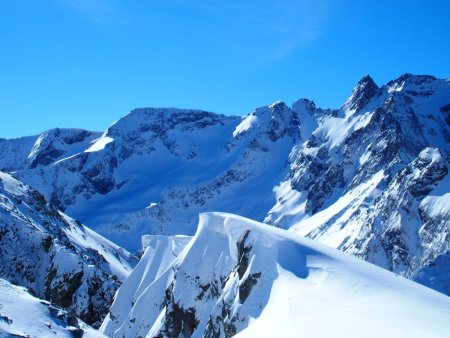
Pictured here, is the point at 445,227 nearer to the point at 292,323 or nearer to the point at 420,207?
the point at 420,207

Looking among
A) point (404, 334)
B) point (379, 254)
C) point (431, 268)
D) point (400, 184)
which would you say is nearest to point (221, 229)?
point (404, 334)

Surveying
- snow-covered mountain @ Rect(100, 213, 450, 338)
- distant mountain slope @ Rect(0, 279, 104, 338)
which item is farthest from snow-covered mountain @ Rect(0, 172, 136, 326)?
distant mountain slope @ Rect(0, 279, 104, 338)

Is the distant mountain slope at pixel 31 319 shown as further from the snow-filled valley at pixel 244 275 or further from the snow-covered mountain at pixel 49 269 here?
the snow-covered mountain at pixel 49 269

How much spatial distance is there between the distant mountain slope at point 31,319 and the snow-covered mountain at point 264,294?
12189 mm

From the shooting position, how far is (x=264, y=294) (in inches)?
1788

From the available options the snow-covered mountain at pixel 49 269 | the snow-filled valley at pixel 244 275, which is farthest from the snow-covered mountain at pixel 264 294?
the snow-covered mountain at pixel 49 269

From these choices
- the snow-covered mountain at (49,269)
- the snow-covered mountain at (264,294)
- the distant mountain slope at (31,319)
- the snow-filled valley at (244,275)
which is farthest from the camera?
the snow-covered mountain at (49,269)

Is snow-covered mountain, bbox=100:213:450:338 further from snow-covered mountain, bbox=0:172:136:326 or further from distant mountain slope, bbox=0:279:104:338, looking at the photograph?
distant mountain slope, bbox=0:279:104:338

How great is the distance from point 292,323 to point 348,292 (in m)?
6.81

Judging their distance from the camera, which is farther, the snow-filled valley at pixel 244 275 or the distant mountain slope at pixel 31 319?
the distant mountain slope at pixel 31 319

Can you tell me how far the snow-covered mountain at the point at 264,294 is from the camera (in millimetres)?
32188

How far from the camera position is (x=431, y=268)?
4186 inches

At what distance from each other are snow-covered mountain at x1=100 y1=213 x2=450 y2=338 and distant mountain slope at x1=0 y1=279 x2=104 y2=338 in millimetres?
12189

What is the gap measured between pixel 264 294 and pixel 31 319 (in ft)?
56.4
